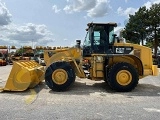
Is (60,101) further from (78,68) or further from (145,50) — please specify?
(145,50)

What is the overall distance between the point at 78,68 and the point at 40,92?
1.85 metres

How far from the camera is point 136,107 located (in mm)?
8094

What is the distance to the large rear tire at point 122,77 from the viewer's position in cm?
1100

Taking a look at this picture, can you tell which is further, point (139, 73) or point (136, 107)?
point (139, 73)

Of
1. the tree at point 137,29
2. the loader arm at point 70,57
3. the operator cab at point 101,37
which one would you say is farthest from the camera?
the tree at point 137,29

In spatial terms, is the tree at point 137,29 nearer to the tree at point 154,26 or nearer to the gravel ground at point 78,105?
the tree at point 154,26

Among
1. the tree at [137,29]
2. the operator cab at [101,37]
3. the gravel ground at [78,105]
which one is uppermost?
the tree at [137,29]

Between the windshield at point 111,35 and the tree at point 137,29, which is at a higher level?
the tree at point 137,29

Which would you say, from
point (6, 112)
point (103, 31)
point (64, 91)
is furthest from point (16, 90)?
point (103, 31)

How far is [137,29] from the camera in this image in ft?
145

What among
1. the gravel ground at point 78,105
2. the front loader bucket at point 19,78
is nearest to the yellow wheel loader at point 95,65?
the front loader bucket at point 19,78

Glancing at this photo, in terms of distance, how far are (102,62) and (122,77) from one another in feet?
3.48

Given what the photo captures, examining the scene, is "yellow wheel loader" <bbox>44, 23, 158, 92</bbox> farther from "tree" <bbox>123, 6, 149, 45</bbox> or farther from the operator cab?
"tree" <bbox>123, 6, 149, 45</bbox>

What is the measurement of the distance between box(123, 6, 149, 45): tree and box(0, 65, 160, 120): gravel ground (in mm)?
34075
